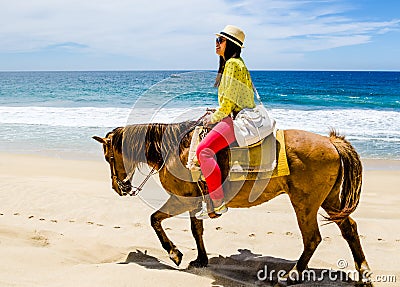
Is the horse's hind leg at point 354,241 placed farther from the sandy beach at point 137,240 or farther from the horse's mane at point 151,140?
the horse's mane at point 151,140

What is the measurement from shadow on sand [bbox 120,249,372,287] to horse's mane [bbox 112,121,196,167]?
115cm

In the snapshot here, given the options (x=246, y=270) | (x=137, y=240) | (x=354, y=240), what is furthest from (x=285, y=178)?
(x=137, y=240)

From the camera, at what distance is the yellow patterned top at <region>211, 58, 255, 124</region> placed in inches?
148

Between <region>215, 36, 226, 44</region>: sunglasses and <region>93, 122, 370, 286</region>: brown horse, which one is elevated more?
<region>215, 36, 226, 44</region>: sunglasses

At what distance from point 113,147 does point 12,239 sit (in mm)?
1661

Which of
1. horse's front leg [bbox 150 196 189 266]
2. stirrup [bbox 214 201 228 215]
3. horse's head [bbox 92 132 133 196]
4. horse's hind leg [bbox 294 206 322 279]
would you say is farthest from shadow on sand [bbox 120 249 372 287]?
horse's head [bbox 92 132 133 196]

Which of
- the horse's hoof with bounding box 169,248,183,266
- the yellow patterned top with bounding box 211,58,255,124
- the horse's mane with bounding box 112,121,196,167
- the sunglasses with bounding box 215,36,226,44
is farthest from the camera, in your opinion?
the horse's hoof with bounding box 169,248,183,266

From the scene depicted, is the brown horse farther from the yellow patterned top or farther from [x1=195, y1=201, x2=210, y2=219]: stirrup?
the yellow patterned top

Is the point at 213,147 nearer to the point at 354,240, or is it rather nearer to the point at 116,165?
the point at 116,165

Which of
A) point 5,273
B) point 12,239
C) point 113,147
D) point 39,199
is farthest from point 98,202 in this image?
point 5,273

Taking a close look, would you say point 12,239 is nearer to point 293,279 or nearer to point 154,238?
point 154,238

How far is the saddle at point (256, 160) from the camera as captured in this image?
3965mm

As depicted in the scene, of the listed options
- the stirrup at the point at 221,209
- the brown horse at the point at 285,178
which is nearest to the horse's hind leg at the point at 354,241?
the brown horse at the point at 285,178

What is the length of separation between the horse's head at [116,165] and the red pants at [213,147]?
1088mm
